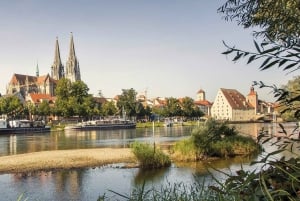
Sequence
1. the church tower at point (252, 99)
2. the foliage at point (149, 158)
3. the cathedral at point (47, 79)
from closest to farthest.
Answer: the foliage at point (149, 158)
the cathedral at point (47, 79)
the church tower at point (252, 99)

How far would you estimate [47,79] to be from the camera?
190625 mm

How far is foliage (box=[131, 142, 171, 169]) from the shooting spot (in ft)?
79.2

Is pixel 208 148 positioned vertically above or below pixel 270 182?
below

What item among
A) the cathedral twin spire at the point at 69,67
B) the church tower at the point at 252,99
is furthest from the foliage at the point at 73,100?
the church tower at the point at 252,99

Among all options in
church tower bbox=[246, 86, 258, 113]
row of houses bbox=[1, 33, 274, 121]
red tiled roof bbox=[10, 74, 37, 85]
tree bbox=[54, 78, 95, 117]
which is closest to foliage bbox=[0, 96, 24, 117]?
tree bbox=[54, 78, 95, 117]

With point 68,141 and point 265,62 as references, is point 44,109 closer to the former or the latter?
point 68,141

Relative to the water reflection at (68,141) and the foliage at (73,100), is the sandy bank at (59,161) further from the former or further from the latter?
the foliage at (73,100)

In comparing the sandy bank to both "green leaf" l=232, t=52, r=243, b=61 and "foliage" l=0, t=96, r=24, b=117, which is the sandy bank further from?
"foliage" l=0, t=96, r=24, b=117

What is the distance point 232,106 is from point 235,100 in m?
8.08

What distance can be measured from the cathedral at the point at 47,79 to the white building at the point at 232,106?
221 feet

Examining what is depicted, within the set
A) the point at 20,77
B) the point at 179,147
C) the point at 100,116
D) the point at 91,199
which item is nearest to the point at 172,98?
the point at 100,116

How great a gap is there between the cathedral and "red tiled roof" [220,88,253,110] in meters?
69.8

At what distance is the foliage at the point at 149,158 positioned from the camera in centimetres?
2412

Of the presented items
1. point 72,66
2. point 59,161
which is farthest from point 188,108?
point 59,161
